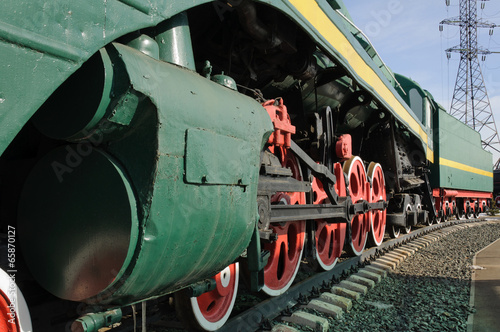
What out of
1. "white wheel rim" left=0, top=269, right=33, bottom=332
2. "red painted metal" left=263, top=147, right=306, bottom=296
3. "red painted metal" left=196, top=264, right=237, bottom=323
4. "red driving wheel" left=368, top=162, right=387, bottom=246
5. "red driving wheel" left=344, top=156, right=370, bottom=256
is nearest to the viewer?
"white wheel rim" left=0, top=269, right=33, bottom=332

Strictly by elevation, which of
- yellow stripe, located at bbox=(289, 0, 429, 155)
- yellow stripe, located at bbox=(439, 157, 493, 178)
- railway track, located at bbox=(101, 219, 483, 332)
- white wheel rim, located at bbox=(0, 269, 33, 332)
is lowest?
railway track, located at bbox=(101, 219, 483, 332)

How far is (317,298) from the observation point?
3080 millimetres

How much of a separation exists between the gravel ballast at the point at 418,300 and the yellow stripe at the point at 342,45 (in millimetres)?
2026

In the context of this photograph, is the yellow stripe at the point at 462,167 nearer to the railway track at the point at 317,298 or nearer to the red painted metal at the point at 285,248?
the railway track at the point at 317,298

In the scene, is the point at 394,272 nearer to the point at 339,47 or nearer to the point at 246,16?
the point at 339,47

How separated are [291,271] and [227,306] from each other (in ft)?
3.24

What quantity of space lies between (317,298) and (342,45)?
6.74ft

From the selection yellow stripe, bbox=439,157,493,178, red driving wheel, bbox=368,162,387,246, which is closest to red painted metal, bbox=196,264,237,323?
red driving wheel, bbox=368,162,387,246

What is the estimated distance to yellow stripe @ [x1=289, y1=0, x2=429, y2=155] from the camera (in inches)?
93.7

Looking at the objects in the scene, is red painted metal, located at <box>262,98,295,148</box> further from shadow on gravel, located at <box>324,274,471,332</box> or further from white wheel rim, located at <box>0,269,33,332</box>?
white wheel rim, located at <box>0,269,33,332</box>

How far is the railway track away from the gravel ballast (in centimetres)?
10

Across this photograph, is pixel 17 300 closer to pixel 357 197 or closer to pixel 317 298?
pixel 317 298

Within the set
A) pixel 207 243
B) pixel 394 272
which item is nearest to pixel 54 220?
pixel 207 243

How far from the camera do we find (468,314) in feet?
9.87
